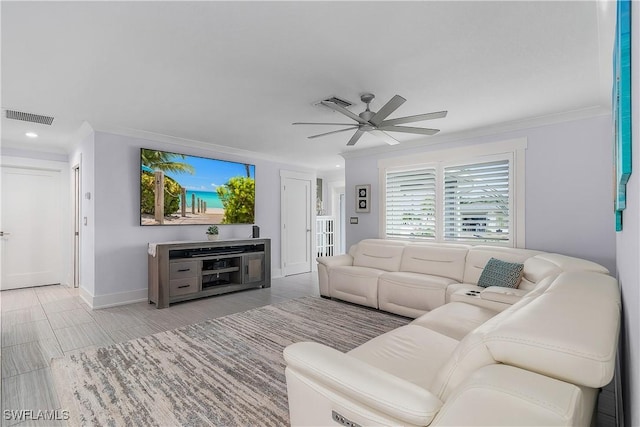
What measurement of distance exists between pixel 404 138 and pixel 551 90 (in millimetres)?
1999

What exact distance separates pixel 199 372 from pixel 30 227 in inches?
201

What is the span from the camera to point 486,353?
926mm

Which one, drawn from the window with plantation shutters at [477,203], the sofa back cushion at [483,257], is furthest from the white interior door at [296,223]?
the sofa back cushion at [483,257]

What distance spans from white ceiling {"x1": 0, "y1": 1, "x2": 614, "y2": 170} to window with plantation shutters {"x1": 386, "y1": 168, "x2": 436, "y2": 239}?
3.67 feet

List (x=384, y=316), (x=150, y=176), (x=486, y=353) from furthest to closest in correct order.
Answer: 1. (x=150, y=176)
2. (x=384, y=316)
3. (x=486, y=353)

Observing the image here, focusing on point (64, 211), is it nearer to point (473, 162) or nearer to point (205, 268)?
point (205, 268)

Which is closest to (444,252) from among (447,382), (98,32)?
(447,382)

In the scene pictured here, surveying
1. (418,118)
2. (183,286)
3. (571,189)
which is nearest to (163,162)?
(183,286)

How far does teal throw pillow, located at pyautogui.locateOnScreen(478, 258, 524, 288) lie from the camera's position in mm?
3070

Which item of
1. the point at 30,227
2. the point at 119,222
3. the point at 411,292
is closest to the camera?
the point at 411,292

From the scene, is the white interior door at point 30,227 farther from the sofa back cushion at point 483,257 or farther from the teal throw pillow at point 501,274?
the teal throw pillow at point 501,274

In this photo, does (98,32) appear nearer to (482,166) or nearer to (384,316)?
(384,316)

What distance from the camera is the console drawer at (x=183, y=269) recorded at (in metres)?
4.23

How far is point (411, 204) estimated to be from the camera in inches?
192
